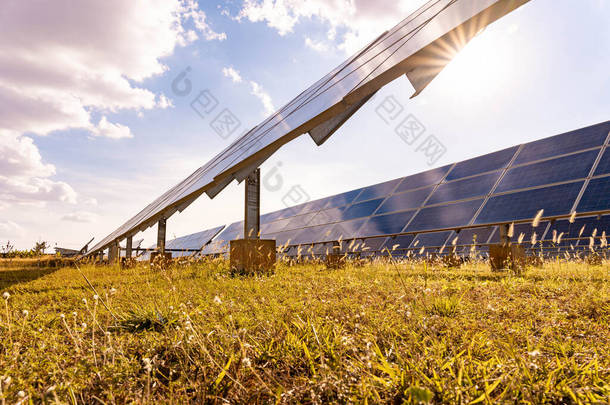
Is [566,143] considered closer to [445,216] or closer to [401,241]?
[445,216]

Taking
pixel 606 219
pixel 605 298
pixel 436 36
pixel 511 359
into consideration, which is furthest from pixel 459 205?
pixel 511 359

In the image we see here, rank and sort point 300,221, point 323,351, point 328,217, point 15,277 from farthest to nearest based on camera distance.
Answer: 1. point 300,221
2. point 328,217
3. point 15,277
4. point 323,351

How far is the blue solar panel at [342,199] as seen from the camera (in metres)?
19.3

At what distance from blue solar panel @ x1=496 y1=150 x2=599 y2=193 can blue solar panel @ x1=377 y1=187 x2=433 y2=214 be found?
10.3 feet

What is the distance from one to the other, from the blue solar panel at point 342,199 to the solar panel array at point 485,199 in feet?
4.89

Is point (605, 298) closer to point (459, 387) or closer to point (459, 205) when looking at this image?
point (459, 387)

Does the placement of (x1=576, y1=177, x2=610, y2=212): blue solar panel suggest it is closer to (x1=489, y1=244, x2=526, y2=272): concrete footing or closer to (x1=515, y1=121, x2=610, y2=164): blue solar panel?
(x1=515, y1=121, x2=610, y2=164): blue solar panel

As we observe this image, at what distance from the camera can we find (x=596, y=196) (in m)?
8.45

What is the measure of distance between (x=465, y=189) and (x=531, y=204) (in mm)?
3112

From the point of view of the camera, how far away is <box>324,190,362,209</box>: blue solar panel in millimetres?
19328

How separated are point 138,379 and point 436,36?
3.32m

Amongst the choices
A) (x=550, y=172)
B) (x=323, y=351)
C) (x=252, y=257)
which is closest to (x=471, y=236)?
(x=550, y=172)

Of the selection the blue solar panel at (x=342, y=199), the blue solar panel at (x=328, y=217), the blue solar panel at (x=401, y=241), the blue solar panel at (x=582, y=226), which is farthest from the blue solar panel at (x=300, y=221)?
the blue solar panel at (x=582, y=226)

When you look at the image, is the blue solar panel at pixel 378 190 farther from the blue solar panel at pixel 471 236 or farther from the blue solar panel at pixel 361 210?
the blue solar panel at pixel 471 236
